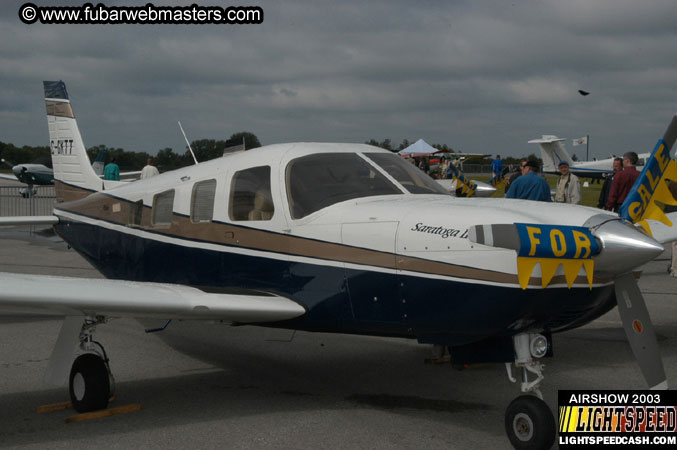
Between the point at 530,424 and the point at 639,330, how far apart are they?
39.6 inches

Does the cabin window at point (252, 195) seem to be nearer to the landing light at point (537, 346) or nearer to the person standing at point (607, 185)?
the landing light at point (537, 346)

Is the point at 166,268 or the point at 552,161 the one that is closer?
the point at 166,268

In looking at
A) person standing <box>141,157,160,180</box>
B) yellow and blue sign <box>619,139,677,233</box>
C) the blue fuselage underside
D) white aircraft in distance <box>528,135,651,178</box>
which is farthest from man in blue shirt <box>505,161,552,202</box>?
white aircraft in distance <box>528,135,651,178</box>

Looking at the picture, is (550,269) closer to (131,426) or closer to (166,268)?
(131,426)

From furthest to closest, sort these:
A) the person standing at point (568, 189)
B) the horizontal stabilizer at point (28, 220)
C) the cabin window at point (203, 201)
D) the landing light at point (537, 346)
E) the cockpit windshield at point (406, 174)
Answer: the person standing at point (568, 189)
the horizontal stabilizer at point (28, 220)
the cabin window at point (203, 201)
the cockpit windshield at point (406, 174)
the landing light at point (537, 346)

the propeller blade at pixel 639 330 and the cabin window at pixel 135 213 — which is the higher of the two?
the cabin window at pixel 135 213

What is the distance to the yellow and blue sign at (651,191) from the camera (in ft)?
17.6

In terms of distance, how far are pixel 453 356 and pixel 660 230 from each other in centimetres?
280

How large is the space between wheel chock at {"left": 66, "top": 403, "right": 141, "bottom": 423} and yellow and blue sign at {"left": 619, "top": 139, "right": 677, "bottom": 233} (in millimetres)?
4115

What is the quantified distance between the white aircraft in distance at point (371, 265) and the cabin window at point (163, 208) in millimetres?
17

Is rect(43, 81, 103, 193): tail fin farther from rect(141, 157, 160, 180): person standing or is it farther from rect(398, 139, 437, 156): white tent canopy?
rect(398, 139, 437, 156): white tent canopy

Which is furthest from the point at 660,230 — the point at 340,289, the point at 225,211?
the point at 225,211

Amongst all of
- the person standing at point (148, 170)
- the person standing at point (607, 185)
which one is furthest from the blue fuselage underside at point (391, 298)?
the person standing at point (148, 170)

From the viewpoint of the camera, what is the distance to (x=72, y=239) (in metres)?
9.16
